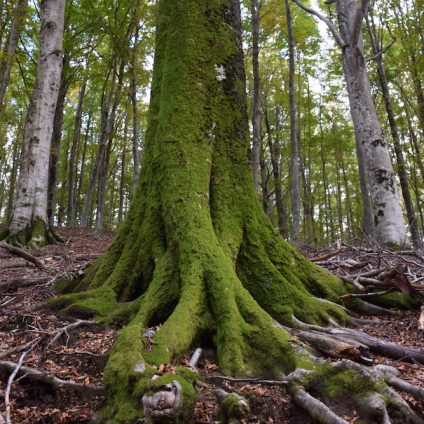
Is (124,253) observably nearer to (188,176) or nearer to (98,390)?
(188,176)

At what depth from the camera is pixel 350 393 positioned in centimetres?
204

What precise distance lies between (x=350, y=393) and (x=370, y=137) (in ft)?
24.9

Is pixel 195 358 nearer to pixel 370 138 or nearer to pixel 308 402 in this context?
pixel 308 402

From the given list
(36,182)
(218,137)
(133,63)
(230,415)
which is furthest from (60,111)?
(230,415)

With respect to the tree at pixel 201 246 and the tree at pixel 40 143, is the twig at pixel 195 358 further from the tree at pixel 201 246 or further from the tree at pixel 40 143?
the tree at pixel 40 143

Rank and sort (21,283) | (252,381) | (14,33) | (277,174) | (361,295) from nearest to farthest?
1. (252,381)
2. (361,295)
3. (21,283)
4. (14,33)
5. (277,174)

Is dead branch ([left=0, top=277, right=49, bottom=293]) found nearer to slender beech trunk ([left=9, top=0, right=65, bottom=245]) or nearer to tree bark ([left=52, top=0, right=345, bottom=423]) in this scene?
tree bark ([left=52, top=0, right=345, bottom=423])

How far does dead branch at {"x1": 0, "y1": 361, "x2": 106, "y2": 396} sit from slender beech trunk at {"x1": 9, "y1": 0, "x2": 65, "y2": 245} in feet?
21.8

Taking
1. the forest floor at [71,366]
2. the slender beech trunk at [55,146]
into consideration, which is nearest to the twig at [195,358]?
the forest floor at [71,366]

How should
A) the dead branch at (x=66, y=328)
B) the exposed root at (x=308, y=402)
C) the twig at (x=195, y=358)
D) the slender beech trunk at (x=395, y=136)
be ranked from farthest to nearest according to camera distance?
1. the slender beech trunk at (x=395, y=136)
2. the dead branch at (x=66, y=328)
3. the twig at (x=195, y=358)
4. the exposed root at (x=308, y=402)

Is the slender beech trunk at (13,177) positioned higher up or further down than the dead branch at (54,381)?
higher up

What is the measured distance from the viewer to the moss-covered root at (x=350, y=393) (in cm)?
188

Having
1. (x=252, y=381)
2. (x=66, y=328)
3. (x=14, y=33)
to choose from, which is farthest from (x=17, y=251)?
(x=14, y=33)

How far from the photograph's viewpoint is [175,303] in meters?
3.15
